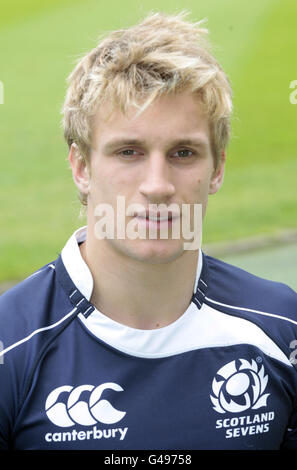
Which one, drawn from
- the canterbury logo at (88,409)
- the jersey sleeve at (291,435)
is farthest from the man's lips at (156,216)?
the jersey sleeve at (291,435)

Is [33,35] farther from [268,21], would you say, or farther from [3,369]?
[3,369]

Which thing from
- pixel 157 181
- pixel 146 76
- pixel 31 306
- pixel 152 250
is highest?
pixel 146 76

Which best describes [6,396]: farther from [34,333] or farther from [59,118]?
[59,118]

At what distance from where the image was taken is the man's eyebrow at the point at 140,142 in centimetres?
245

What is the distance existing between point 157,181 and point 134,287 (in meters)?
0.42

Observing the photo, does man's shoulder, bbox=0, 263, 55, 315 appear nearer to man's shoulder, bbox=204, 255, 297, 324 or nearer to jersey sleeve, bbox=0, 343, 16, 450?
jersey sleeve, bbox=0, 343, 16, 450

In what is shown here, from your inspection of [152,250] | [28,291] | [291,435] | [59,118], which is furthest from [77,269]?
[59,118]

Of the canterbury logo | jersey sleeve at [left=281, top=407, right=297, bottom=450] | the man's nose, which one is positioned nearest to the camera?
the man's nose

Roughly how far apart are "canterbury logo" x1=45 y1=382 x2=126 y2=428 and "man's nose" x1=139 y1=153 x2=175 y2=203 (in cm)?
64

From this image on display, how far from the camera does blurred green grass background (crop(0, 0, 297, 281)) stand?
936 cm

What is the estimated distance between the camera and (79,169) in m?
2.75

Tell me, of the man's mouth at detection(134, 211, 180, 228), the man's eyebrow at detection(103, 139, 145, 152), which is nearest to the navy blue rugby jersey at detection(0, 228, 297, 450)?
the man's mouth at detection(134, 211, 180, 228)

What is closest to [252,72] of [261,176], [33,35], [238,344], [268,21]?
[268,21]

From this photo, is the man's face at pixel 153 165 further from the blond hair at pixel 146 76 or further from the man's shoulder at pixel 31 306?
the man's shoulder at pixel 31 306
